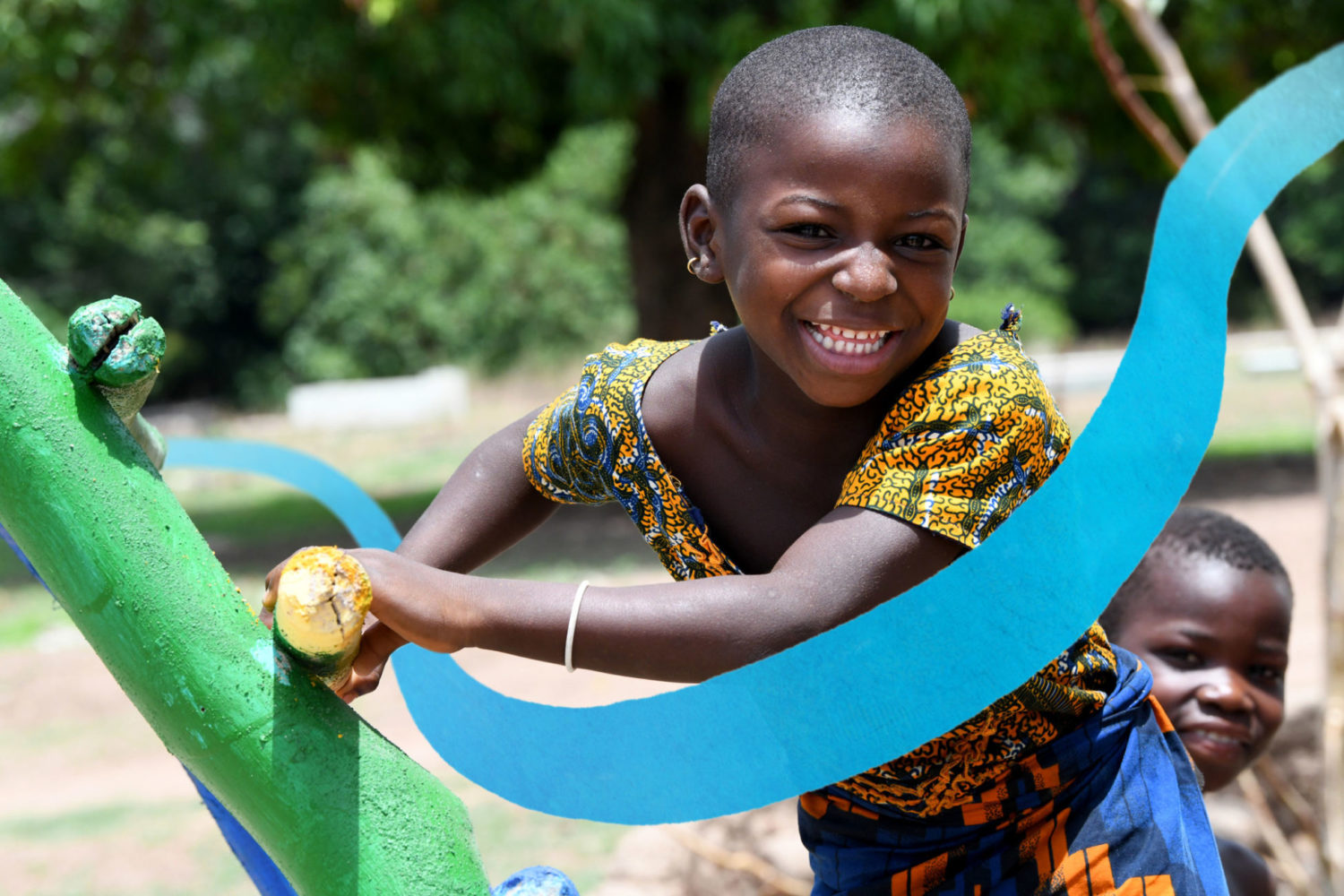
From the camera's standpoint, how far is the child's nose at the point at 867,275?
140 cm

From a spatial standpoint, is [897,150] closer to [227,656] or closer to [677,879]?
[227,656]

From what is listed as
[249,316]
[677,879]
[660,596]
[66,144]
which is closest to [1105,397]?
[660,596]

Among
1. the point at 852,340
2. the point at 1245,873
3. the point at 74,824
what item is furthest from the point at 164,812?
the point at 852,340

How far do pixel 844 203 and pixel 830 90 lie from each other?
0.13 meters

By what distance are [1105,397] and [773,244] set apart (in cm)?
42

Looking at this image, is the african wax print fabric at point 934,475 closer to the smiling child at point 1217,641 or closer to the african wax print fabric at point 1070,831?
the african wax print fabric at point 1070,831

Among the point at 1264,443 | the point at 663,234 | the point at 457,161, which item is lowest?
the point at 1264,443

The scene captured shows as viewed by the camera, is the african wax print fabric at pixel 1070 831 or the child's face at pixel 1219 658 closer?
the african wax print fabric at pixel 1070 831

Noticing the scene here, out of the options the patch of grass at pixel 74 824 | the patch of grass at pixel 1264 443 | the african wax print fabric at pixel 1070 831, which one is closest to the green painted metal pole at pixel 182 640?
the african wax print fabric at pixel 1070 831

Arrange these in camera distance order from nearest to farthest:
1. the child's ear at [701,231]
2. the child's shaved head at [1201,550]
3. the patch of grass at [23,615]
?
the child's ear at [701,231] < the child's shaved head at [1201,550] < the patch of grass at [23,615]

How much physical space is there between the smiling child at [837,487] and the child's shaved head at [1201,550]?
820 millimetres
